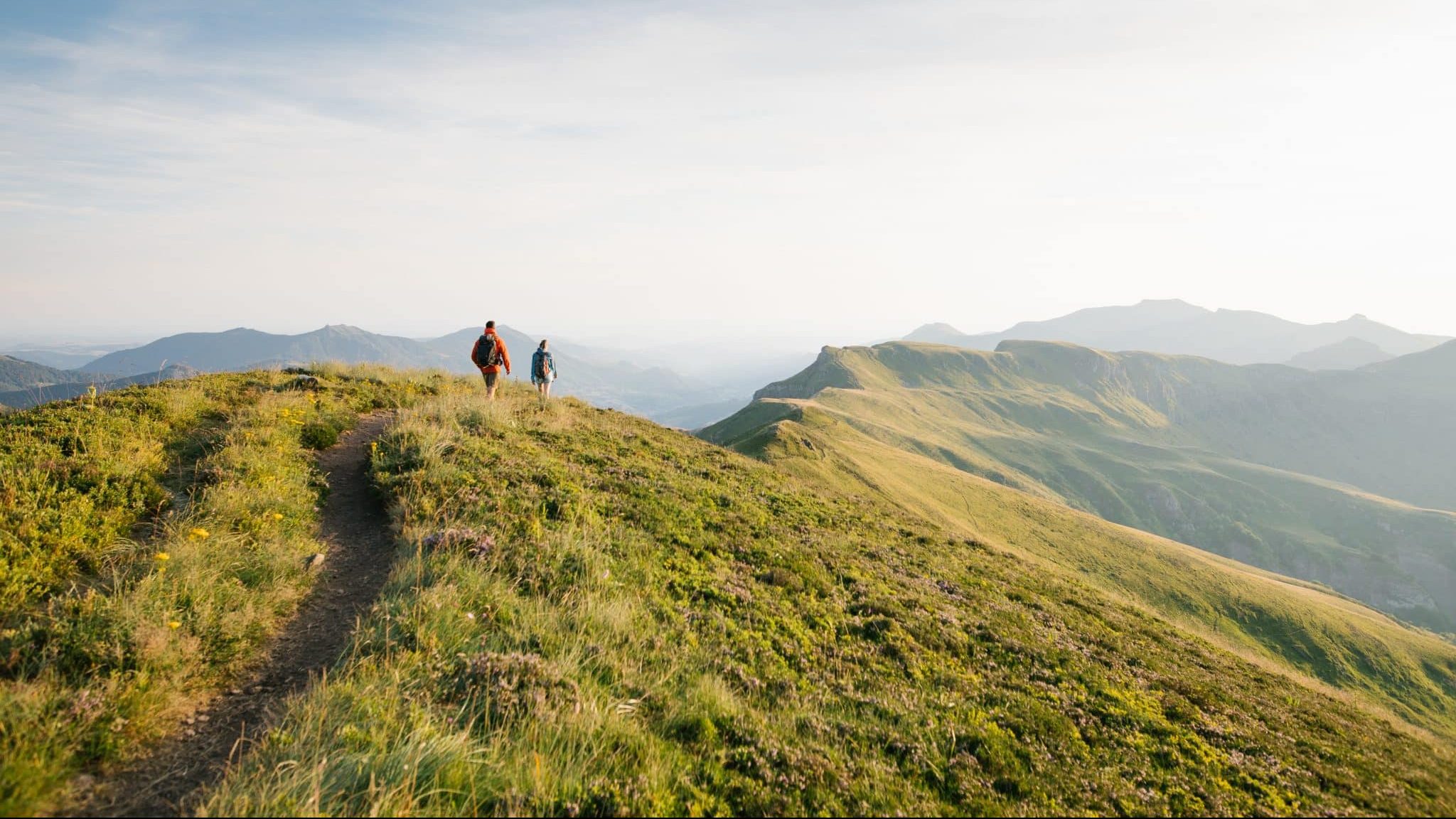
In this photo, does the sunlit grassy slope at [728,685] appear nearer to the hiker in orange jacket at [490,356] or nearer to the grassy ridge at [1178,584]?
the hiker in orange jacket at [490,356]

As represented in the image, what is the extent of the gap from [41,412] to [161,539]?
8.52 metres

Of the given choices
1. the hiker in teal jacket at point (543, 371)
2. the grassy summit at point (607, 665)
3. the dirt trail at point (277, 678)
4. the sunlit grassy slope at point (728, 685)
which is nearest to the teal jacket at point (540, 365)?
the hiker in teal jacket at point (543, 371)

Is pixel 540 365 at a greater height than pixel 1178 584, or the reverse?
pixel 540 365

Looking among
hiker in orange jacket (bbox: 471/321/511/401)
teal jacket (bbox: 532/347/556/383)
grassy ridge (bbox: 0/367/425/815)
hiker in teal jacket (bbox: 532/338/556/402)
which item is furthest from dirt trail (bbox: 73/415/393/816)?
hiker in teal jacket (bbox: 532/338/556/402)

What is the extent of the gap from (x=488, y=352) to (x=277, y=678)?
725 inches

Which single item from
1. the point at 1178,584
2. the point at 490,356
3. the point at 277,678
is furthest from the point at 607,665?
the point at 1178,584

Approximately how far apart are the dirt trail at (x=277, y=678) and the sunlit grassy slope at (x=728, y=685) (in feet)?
1.45

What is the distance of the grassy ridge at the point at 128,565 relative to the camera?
5.04 meters

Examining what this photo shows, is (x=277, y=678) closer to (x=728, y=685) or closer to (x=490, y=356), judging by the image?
(x=728, y=685)

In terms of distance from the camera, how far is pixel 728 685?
26.2 feet

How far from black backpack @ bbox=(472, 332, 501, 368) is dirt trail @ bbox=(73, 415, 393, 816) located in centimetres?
1080

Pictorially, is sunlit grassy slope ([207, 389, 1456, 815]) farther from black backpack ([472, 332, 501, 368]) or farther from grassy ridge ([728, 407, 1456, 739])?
grassy ridge ([728, 407, 1456, 739])

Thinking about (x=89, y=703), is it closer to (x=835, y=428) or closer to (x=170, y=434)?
(x=170, y=434)

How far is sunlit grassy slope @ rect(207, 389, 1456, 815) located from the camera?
17.5 feet
